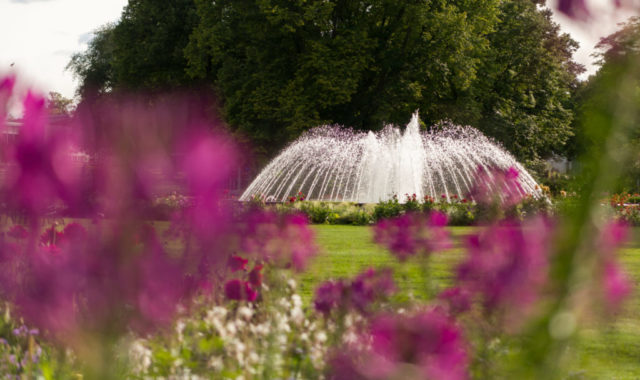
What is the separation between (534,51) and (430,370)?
3074 centimetres

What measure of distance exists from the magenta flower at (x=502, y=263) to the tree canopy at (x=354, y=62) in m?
22.7

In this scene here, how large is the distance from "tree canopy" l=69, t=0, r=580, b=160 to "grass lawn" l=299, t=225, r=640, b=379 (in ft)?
37.4

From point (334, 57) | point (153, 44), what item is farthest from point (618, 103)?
point (153, 44)

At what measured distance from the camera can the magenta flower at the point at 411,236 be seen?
3.31 m

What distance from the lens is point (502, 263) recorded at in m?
2.32

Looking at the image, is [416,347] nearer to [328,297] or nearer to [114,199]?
[114,199]

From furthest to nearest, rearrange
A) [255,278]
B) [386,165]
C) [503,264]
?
[386,165] → [255,278] → [503,264]

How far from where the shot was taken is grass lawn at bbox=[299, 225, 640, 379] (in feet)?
14.7

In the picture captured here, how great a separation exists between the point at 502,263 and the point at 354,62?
23778 millimetres

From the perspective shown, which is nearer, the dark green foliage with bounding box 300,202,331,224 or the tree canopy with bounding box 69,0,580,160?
the dark green foliage with bounding box 300,202,331,224

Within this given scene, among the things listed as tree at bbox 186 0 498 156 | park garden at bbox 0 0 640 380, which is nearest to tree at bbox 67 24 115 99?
tree at bbox 186 0 498 156

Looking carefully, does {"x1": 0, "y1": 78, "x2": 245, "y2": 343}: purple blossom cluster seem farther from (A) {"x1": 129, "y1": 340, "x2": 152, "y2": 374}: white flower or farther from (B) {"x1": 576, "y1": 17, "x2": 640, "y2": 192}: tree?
(A) {"x1": 129, "y1": 340, "x2": 152, "y2": 374}: white flower

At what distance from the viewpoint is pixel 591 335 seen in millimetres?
5531

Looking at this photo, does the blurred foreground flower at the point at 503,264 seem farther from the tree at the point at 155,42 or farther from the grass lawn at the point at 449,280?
the tree at the point at 155,42
